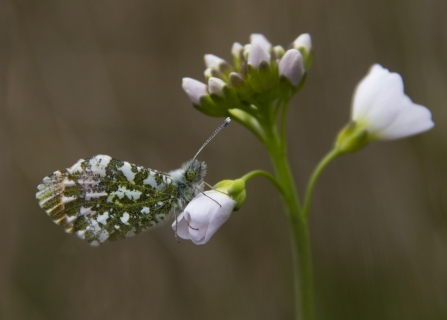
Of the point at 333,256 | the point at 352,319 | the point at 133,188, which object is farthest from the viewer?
the point at 333,256

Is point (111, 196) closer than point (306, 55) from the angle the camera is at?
Yes

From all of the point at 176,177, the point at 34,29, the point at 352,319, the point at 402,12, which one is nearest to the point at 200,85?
the point at 176,177

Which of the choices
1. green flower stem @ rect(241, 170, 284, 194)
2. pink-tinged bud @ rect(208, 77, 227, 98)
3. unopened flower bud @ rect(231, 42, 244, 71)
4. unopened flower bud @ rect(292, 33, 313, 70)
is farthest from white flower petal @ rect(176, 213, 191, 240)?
unopened flower bud @ rect(292, 33, 313, 70)

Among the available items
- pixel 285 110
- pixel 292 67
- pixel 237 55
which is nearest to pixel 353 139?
pixel 285 110

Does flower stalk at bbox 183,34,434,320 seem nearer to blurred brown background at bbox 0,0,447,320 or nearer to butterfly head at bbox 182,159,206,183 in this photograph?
butterfly head at bbox 182,159,206,183

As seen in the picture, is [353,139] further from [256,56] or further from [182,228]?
[182,228]

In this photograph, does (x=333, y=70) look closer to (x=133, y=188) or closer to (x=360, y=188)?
(x=360, y=188)
